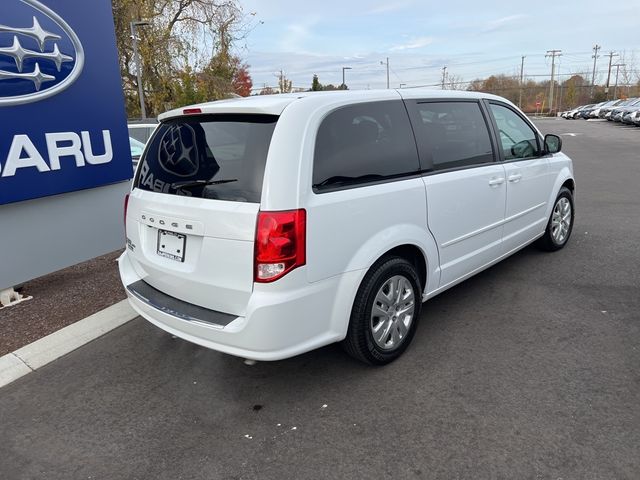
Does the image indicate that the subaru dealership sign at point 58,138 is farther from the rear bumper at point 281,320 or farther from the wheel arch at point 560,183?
the wheel arch at point 560,183

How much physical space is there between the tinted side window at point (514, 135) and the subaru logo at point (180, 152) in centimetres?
269

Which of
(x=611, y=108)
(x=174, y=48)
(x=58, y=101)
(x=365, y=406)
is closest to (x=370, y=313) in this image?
(x=365, y=406)

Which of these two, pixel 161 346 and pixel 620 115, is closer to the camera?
pixel 161 346

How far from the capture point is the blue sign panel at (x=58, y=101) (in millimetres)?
4242

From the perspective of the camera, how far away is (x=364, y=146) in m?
3.10

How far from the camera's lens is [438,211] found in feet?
11.6

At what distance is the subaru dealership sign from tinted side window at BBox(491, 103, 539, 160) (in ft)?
Result: 12.7

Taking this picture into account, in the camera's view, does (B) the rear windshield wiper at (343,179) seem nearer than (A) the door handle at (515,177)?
Yes

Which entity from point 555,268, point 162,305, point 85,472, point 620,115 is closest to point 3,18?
point 162,305

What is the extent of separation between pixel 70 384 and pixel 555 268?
445 cm

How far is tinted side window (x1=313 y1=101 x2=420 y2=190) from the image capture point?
285 cm

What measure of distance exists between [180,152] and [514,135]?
3118mm

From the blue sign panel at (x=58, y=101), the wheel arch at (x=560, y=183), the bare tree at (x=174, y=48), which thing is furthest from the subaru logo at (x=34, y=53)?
the bare tree at (x=174, y=48)

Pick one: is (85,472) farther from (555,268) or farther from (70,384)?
(555,268)
